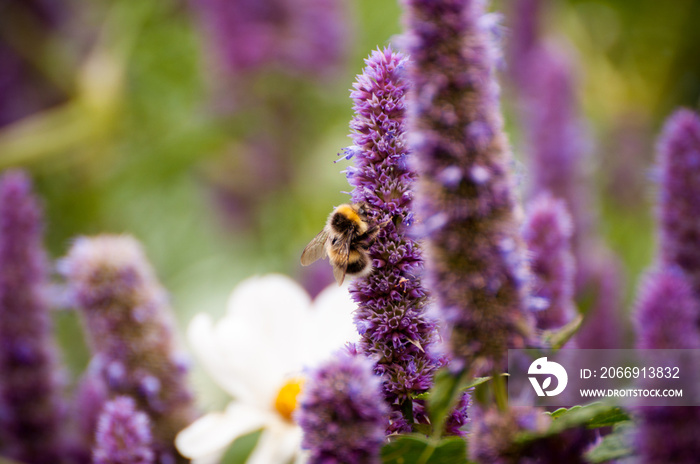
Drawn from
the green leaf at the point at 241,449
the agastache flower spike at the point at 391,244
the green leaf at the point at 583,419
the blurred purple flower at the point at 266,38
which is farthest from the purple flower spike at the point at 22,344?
the blurred purple flower at the point at 266,38

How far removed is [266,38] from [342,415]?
1305 millimetres

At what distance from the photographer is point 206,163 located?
5.76 ft

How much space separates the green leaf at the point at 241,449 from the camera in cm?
81

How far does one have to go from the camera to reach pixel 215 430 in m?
0.58

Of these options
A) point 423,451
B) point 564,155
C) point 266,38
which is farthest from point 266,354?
point 266,38

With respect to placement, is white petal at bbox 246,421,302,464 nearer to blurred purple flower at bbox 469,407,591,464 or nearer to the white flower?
the white flower

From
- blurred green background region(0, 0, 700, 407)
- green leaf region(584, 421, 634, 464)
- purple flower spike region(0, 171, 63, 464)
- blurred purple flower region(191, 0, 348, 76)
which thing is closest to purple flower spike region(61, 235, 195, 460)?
purple flower spike region(0, 171, 63, 464)

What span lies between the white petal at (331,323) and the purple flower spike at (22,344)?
0.94ft

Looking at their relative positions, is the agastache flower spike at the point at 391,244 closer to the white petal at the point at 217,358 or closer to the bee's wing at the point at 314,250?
the white petal at the point at 217,358

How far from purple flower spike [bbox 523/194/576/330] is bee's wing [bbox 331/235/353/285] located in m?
0.15

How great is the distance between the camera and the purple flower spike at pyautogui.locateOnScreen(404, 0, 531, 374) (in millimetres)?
369

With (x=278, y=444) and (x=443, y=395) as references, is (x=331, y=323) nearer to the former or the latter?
(x=278, y=444)

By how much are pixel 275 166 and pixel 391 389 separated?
1.20m

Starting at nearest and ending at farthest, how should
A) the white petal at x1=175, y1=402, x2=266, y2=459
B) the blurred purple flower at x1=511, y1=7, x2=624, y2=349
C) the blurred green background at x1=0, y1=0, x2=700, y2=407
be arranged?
the white petal at x1=175, y1=402, x2=266, y2=459, the blurred purple flower at x1=511, y1=7, x2=624, y2=349, the blurred green background at x1=0, y1=0, x2=700, y2=407
